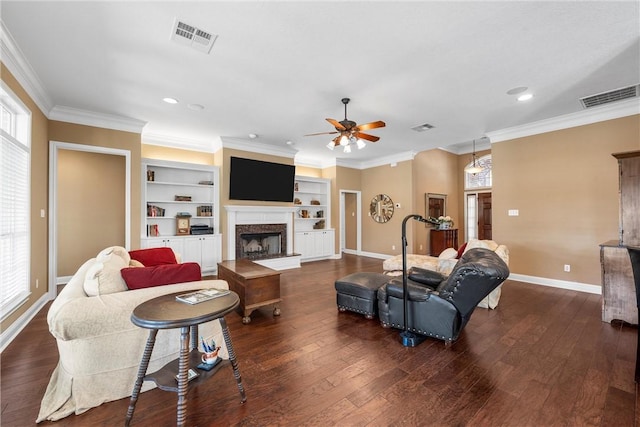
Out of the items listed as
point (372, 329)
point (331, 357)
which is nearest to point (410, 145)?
point (372, 329)

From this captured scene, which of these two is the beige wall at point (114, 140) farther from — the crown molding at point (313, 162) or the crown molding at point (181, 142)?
the crown molding at point (313, 162)

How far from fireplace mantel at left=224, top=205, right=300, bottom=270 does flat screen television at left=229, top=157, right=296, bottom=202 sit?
9.2 inches

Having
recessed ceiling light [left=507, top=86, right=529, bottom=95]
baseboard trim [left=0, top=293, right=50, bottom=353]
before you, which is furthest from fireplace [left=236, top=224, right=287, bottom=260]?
recessed ceiling light [left=507, top=86, right=529, bottom=95]

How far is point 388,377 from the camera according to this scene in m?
2.17

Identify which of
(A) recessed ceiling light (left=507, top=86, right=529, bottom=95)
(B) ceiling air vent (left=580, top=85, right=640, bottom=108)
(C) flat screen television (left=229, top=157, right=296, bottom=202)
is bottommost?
(C) flat screen television (left=229, top=157, right=296, bottom=202)

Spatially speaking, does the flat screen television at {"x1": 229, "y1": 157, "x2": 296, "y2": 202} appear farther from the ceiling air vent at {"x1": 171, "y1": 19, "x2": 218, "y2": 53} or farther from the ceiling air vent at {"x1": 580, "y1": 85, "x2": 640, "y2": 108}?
the ceiling air vent at {"x1": 580, "y1": 85, "x2": 640, "y2": 108}

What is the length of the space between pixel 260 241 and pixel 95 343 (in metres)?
4.93

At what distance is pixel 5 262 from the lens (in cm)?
281

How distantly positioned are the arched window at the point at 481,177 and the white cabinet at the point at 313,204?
445cm

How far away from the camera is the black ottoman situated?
330cm

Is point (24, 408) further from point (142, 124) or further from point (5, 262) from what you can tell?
point (142, 124)

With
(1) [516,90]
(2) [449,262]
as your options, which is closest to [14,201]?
(2) [449,262]

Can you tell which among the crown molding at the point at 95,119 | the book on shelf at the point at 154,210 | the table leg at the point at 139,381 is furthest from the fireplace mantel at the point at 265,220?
the table leg at the point at 139,381

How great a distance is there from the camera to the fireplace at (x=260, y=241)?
6260 millimetres
